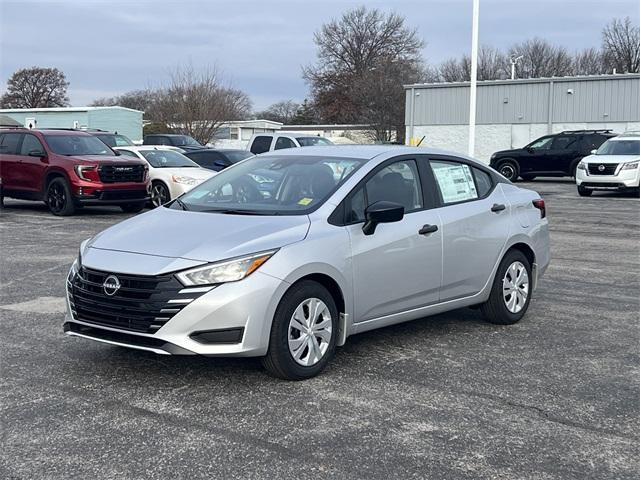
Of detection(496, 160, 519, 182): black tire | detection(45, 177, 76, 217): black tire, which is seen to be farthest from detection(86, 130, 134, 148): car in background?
detection(496, 160, 519, 182): black tire

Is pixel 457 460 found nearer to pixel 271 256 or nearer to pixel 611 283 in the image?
pixel 271 256

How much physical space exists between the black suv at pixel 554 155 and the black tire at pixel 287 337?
24611 millimetres

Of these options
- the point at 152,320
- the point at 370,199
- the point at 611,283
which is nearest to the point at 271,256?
the point at 152,320

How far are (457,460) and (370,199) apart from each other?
7.89 feet

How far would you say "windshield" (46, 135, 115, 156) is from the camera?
55.3 ft

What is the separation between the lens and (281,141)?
2253 centimetres

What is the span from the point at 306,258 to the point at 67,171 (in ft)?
40.1

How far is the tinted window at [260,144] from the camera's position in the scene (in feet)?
76.2

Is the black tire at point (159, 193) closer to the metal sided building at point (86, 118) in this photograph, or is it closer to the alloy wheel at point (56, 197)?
the alloy wheel at point (56, 197)

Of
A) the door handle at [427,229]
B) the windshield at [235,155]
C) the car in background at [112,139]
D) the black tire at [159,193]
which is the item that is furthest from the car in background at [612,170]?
the door handle at [427,229]

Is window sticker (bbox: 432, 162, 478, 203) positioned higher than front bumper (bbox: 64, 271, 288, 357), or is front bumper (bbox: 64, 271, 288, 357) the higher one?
window sticker (bbox: 432, 162, 478, 203)

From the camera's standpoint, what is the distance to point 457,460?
4105mm

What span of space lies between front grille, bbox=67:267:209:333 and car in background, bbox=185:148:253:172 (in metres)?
14.3

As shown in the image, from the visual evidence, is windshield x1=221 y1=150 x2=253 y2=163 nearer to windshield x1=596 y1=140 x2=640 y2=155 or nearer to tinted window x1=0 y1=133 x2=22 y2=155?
tinted window x1=0 y1=133 x2=22 y2=155
